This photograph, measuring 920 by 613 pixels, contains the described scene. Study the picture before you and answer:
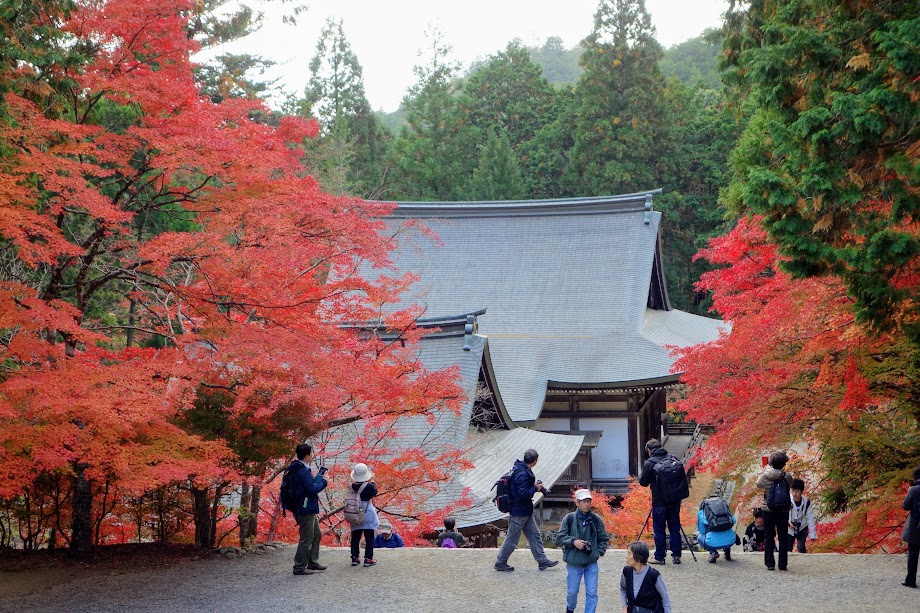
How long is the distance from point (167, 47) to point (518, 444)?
1043cm

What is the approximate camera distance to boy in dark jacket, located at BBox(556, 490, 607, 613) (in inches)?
245

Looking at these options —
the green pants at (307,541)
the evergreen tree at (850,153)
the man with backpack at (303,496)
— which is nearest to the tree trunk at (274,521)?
the green pants at (307,541)

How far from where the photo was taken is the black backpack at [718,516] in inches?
299

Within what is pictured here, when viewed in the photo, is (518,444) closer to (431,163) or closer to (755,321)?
(755,321)

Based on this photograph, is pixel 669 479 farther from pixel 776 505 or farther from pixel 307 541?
pixel 307 541

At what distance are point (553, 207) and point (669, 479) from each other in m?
19.9

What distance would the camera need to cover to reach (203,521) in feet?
28.8

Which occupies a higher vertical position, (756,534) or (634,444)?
(756,534)

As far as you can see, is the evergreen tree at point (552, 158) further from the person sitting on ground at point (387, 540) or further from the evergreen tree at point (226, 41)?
the person sitting on ground at point (387, 540)

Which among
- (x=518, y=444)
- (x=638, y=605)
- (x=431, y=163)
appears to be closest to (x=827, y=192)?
(x=638, y=605)

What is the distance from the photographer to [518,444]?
16.3m

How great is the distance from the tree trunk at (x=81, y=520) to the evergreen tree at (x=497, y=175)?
3194 cm

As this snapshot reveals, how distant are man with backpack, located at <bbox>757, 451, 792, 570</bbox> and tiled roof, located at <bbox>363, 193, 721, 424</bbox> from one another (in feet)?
42.5

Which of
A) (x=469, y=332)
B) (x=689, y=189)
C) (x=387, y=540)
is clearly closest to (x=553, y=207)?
(x=469, y=332)
